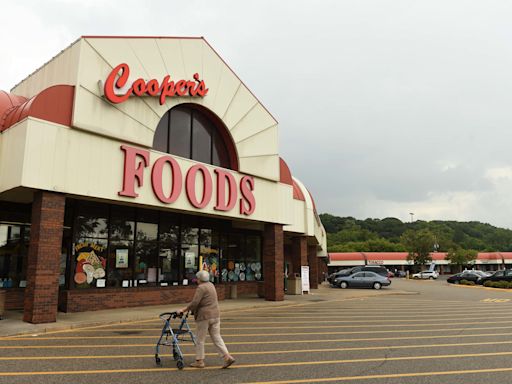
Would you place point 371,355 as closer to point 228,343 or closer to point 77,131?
point 228,343

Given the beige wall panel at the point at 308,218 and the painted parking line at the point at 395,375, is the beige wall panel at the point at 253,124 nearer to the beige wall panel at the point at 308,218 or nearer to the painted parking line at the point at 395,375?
the beige wall panel at the point at 308,218

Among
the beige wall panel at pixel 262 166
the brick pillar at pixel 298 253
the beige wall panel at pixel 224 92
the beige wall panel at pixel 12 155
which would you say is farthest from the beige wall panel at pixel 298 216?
the beige wall panel at pixel 12 155

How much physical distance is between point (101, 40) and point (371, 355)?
12765 millimetres

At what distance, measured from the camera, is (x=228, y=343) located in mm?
10016

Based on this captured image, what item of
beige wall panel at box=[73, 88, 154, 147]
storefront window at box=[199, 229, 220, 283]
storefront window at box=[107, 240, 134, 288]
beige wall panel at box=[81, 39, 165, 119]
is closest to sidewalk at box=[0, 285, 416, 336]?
storefront window at box=[107, 240, 134, 288]

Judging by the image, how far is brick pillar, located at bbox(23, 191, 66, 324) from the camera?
39.6 feet

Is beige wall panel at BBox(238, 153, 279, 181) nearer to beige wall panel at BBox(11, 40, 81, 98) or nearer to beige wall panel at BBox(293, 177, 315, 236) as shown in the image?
beige wall panel at BBox(293, 177, 315, 236)

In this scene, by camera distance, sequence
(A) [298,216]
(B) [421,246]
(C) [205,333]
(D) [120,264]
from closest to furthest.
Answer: (C) [205,333] < (D) [120,264] < (A) [298,216] < (B) [421,246]

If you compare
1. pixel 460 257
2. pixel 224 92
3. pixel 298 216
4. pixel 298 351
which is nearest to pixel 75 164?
pixel 224 92

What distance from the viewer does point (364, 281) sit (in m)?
33.0

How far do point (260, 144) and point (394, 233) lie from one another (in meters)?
126

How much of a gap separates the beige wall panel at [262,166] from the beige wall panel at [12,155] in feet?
30.3

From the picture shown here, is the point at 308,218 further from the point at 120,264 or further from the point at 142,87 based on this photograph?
the point at 142,87

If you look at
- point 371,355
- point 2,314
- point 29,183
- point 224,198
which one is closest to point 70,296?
point 2,314
